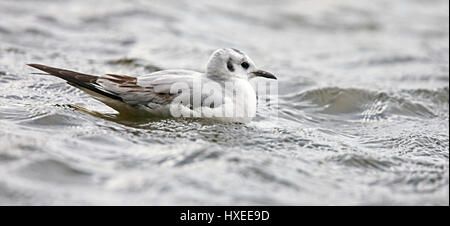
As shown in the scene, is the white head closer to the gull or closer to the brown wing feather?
the gull

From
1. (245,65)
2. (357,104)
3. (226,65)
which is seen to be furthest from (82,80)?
(357,104)

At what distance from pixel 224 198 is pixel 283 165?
36.8 inches

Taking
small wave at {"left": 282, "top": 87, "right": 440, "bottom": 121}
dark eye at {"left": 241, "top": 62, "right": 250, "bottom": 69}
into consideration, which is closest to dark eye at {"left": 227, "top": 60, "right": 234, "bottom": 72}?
dark eye at {"left": 241, "top": 62, "right": 250, "bottom": 69}

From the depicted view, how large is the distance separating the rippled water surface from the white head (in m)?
0.58

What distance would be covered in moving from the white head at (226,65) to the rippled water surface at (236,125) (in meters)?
0.58

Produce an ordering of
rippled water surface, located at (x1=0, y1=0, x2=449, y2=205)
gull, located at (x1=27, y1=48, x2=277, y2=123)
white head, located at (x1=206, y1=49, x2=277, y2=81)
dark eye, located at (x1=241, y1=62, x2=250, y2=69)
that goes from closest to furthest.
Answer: rippled water surface, located at (x1=0, y1=0, x2=449, y2=205)
gull, located at (x1=27, y1=48, x2=277, y2=123)
white head, located at (x1=206, y1=49, x2=277, y2=81)
dark eye, located at (x1=241, y1=62, x2=250, y2=69)

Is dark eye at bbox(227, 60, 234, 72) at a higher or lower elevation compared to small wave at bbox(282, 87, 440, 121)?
higher

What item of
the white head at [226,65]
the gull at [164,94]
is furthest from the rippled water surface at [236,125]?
the white head at [226,65]

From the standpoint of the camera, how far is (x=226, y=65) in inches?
257

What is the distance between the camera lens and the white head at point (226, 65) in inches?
256

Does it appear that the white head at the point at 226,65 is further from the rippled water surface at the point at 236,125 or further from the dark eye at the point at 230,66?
the rippled water surface at the point at 236,125

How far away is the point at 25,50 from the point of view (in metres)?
9.27

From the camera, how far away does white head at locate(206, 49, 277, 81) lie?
651 centimetres

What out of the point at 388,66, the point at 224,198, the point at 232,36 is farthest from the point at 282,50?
the point at 224,198
